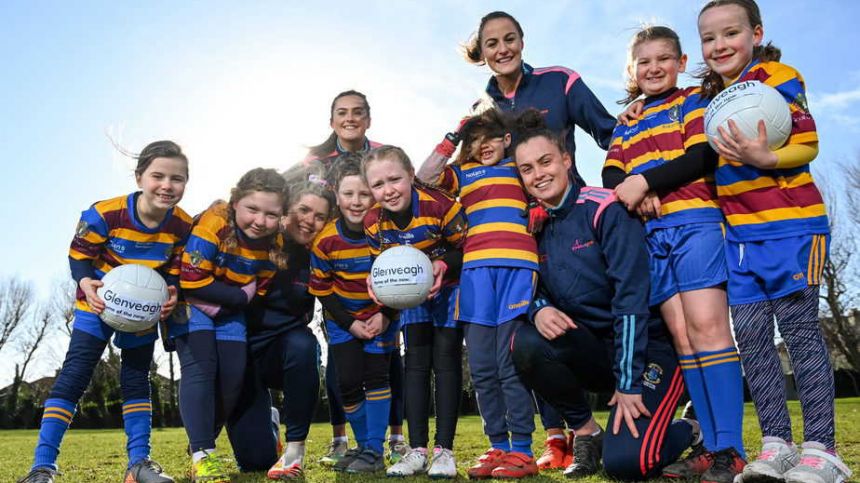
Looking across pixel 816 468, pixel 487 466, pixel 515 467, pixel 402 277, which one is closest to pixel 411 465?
pixel 487 466

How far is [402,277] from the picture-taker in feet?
13.6

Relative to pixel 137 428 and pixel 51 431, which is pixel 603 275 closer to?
pixel 137 428

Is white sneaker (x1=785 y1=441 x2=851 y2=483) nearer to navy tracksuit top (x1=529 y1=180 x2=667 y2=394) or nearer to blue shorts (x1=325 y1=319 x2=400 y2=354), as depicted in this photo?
navy tracksuit top (x1=529 y1=180 x2=667 y2=394)

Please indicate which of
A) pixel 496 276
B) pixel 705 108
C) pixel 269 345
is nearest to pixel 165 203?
pixel 269 345

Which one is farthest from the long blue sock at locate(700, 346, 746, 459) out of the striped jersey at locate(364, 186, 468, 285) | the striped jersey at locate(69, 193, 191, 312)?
the striped jersey at locate(69, 193, 191, 312)

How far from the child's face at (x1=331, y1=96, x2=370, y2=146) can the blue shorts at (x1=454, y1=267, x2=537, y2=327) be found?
1.97 m

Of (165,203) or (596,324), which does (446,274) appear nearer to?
(596,324)

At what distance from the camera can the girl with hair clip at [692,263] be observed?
355 centimetres

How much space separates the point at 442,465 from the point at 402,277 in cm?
113

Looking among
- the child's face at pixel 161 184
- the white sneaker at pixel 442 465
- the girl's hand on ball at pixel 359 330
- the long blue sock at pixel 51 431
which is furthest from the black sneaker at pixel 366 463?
the child's face at pixel 161 184

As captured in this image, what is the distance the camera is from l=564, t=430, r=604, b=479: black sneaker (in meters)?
4.05

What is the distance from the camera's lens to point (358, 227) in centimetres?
490

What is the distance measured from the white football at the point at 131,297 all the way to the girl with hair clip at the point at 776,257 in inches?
131

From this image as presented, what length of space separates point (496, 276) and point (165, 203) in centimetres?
219
